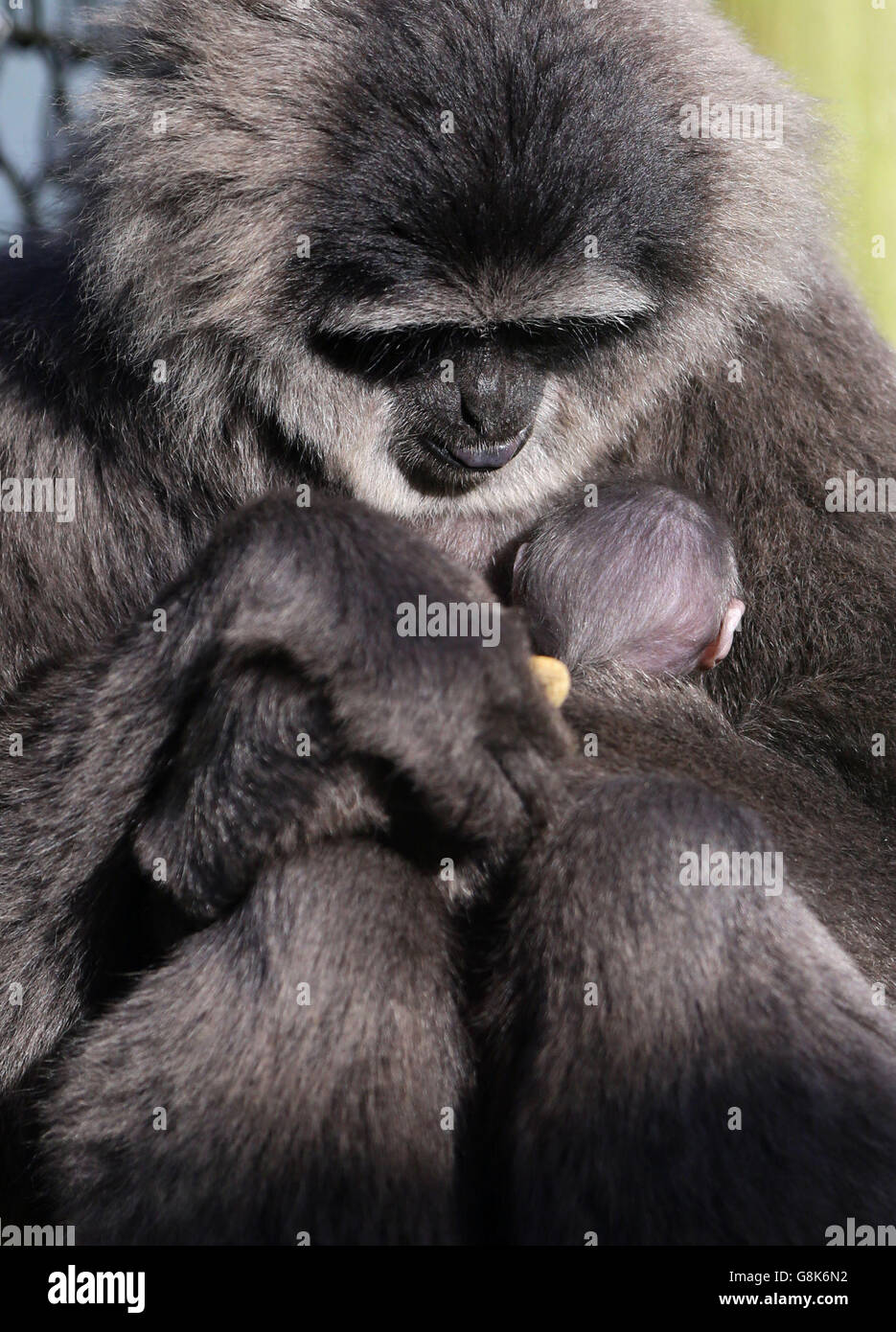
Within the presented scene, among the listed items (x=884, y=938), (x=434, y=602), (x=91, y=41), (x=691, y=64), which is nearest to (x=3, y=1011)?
(x=434, y=602)

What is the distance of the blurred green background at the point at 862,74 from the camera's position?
579 centimetres

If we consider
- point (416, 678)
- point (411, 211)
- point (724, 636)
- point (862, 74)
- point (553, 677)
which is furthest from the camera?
point (862, 74)

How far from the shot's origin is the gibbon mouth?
4.12 meters

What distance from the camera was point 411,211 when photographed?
3654 mm

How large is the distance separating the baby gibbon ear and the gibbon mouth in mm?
848

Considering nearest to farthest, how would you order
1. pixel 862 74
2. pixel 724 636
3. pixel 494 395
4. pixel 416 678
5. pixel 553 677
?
pixel 416 678, pixel 553 677, pixel 494 395, pixel 724 636, pixel 862 74

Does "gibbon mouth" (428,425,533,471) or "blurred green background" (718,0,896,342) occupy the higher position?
"blurred green background" (718,0,896,342)

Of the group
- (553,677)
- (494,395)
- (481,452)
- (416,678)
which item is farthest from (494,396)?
(416,678)

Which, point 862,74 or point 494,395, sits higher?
point 862,74

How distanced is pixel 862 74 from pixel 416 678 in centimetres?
414

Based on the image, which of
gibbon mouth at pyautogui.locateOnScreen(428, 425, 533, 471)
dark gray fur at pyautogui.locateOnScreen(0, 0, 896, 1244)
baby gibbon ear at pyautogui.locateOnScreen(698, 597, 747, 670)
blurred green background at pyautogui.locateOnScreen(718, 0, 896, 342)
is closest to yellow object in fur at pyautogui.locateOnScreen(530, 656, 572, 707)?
dark gray fur at pyautogui.locateOnScreen(0, 0, 896, 1244)

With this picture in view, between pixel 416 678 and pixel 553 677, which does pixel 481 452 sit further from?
pixel 416 678

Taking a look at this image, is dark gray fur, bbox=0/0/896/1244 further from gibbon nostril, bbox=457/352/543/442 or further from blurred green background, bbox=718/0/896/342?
blurred green background, bbox=718/0/896/342

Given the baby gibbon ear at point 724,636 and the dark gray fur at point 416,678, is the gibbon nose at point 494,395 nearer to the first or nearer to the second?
the dark gray fur at point 416,678
